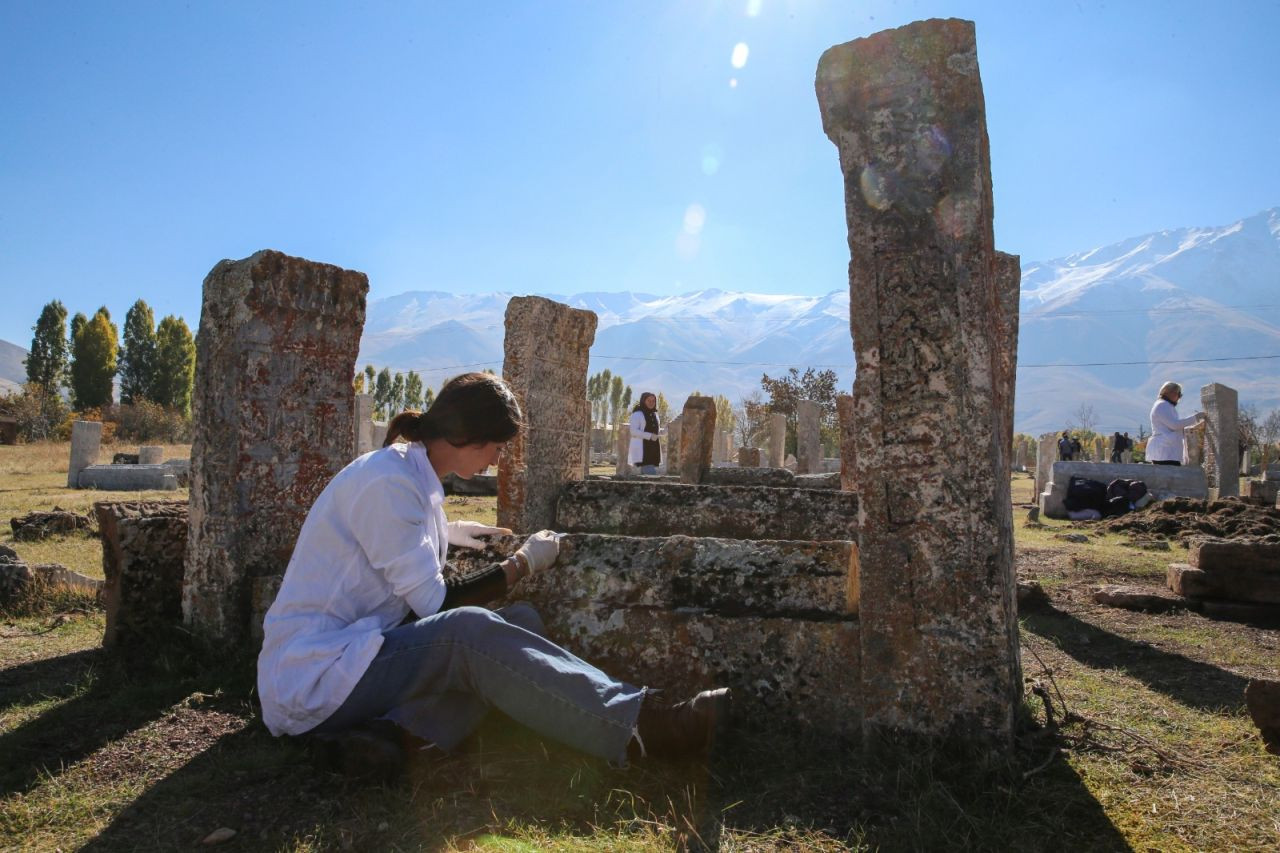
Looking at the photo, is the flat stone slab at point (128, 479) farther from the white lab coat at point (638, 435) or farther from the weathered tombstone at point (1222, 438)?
the weathered tombstone at point (1222, 438)

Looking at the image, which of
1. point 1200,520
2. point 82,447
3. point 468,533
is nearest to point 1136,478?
point 1200,520

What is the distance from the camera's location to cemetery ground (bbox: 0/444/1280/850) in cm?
252

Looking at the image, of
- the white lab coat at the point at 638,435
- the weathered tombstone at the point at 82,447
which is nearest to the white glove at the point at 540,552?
the white lab coat at the point at 638,435

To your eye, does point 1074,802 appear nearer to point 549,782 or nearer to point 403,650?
point 549,782

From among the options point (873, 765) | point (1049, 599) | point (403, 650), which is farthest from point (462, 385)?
point (1049, 599)

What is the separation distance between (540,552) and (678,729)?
2.94ft

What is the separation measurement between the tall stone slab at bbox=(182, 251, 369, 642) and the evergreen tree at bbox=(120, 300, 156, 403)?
52.0m

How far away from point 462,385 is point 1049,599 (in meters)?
5.06

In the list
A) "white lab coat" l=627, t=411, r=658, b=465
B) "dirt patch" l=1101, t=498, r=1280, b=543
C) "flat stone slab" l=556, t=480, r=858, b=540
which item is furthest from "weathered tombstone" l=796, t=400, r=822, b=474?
"flat stone slab" l=556, t=480, r=858, b=540

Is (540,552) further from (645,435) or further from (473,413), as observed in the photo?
(645,435)

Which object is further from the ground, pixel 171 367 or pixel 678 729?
pixel 171 367

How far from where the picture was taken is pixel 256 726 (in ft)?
11.3

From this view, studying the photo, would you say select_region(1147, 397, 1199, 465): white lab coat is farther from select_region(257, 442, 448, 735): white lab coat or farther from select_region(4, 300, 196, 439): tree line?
select_region(4, 300, 196, 439): tree line

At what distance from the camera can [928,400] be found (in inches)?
115
